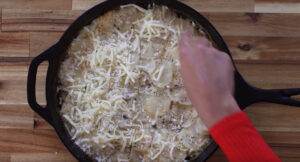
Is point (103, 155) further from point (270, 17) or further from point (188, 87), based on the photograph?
point (270, 17)

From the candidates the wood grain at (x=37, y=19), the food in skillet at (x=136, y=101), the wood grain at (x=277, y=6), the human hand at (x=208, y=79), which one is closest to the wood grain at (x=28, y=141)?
the food in skillet at (x=136, y=101)

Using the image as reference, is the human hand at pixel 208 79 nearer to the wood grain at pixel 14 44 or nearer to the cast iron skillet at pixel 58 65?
the cast iron skillet at pixel 58 65

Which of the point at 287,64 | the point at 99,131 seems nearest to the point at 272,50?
the point at 287,64

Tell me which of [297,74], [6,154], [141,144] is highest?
[297,74]

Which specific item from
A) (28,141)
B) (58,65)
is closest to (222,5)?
(58,65)

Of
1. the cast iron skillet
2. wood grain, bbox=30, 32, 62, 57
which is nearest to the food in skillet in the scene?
the cast iron skillet

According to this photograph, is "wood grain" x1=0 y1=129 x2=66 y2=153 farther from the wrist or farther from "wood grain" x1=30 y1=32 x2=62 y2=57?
the wrist
